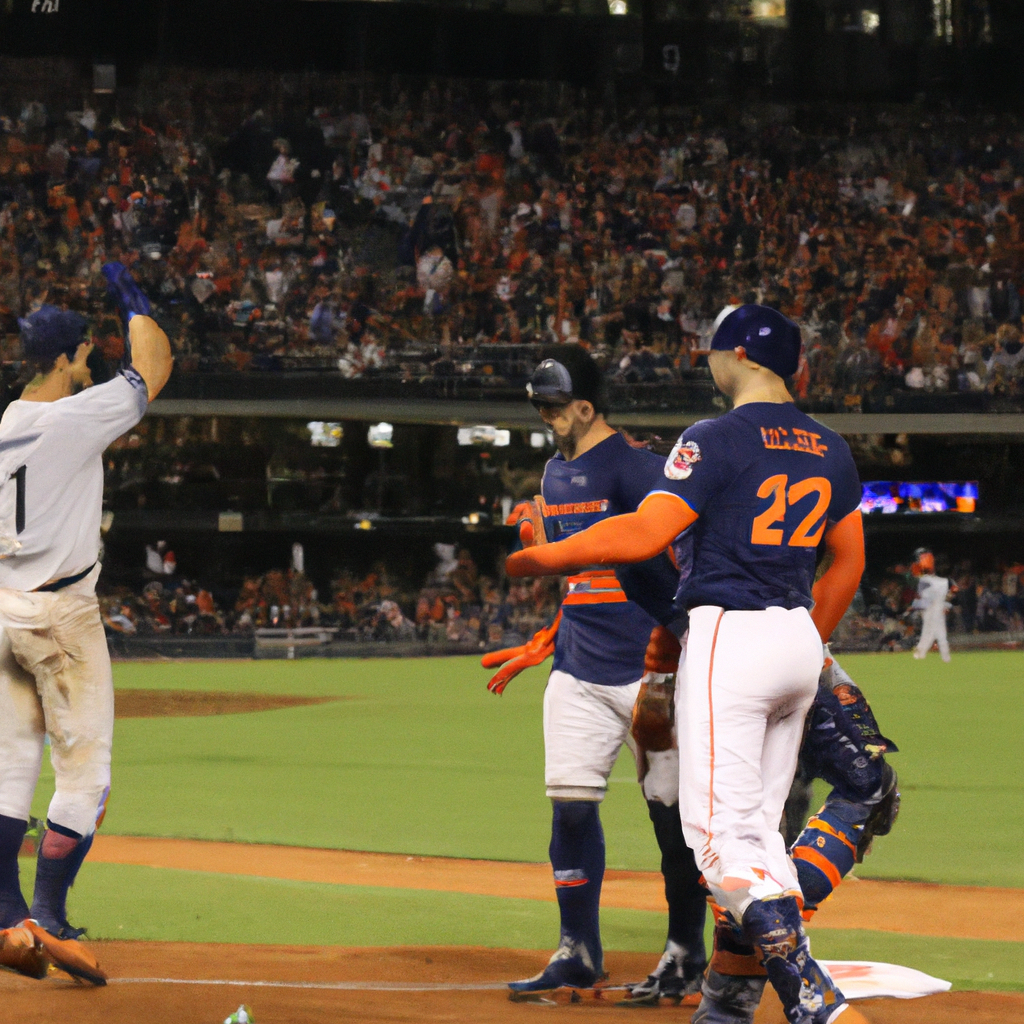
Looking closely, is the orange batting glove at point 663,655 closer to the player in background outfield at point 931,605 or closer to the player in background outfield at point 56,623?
the player in background outfield at point 56,623

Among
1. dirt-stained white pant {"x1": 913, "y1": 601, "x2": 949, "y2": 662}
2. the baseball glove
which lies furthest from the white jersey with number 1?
dirt-stained white pant {"x1": 913, "y1": 601, "x2": 949, "y2": 662}

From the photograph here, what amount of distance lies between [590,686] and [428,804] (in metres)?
5.24

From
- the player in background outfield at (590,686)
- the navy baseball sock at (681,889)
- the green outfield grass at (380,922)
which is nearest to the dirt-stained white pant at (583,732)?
the player in background outfield at (590,686)

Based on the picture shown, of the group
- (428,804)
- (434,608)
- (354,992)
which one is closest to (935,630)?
(434,608)

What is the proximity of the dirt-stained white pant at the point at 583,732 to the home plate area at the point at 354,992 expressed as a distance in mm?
655

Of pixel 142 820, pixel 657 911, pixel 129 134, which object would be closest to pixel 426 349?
pixel 129 134

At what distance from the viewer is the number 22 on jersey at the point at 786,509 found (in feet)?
13.1

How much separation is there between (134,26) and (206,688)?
14.1 metres

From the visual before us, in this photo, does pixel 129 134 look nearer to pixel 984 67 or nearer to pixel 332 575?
pixel 332 575

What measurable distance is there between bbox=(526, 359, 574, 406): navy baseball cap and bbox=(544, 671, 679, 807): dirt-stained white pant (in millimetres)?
929

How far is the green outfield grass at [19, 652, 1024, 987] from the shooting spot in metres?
6.18

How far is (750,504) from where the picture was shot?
3.99 meters

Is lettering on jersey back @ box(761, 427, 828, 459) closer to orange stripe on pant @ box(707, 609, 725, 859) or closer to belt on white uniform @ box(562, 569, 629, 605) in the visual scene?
orange stripe on pant @ box(707, 609, 725, 859)

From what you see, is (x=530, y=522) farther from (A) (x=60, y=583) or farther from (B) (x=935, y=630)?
(B) (x=935, y=630)
